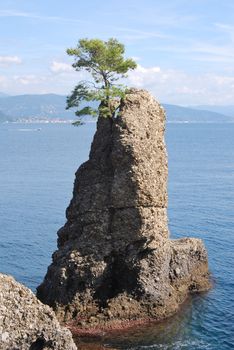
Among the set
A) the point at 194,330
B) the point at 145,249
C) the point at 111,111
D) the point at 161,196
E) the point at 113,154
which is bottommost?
the point at 194,330

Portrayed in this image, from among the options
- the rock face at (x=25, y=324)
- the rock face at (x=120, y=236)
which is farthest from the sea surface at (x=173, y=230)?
the rock face at (x=25, y=324)

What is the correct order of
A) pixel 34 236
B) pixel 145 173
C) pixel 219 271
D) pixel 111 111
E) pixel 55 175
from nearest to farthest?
pixel 145 173 → pixel 111 111 → pixel 219 271 → pixel 34 236 → pixel 55 175

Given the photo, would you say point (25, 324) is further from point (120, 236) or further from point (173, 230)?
point (173, 230)

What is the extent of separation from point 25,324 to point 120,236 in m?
21.2

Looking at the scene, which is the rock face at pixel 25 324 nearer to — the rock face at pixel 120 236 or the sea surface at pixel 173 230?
the sea surface at pixel 173 230

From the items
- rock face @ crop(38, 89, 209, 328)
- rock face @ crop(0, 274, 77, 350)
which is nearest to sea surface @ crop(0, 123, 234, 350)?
rock face @ crop(38, 89, 209, 328)

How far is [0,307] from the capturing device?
108ft

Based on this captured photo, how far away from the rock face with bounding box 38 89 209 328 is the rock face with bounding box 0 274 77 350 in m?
14.8

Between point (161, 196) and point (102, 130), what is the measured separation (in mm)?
9924

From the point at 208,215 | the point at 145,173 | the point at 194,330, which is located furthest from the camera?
the point at 208,215

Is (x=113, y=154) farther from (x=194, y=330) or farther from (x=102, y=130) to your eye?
(x=194, y=330)

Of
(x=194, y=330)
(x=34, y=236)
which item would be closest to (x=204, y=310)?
(x=194, y=330)

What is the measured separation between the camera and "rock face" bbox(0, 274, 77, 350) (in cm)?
3297

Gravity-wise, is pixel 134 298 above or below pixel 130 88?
below
